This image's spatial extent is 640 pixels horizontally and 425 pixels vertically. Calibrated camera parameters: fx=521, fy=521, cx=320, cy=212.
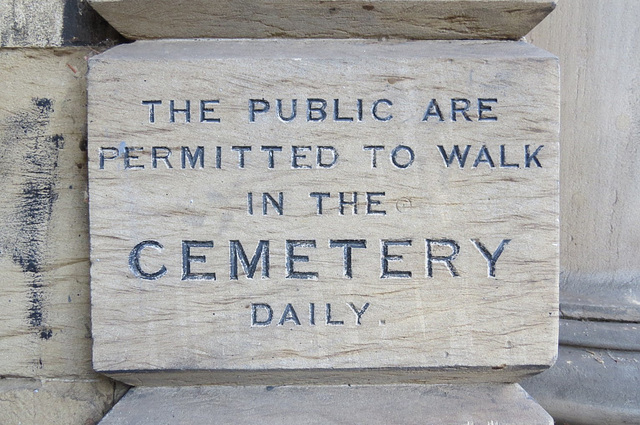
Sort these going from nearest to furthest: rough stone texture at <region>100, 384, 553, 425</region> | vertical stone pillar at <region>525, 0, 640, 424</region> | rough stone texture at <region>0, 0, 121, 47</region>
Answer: rough stone texture at <region>100, 384, 553, 425</region>, rough stone texture at <region>0, 0, 121, 47</region>, vertical stone pillar at <region>525, 0, 640, 424</region>

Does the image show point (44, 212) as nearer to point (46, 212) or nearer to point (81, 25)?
point (46, 212)

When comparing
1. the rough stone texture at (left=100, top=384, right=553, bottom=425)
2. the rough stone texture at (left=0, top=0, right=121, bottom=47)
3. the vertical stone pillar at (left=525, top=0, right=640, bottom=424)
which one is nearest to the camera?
the rough stone texture at (left=100, top=384, right=553, bottom=425)

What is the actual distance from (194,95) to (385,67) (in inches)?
19.4

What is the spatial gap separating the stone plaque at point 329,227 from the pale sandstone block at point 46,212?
0.47 feet

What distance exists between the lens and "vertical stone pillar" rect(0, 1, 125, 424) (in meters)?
1.43

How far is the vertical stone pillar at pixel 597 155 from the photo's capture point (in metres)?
1.60

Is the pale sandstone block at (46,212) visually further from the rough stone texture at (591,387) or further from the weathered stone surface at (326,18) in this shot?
the rough stone texture at (591,387)

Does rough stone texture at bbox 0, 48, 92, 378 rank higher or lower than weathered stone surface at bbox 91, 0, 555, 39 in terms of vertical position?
lower

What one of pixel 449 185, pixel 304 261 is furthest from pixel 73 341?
pixel 449 185

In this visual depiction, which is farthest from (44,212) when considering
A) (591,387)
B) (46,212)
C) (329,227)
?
(591,387)

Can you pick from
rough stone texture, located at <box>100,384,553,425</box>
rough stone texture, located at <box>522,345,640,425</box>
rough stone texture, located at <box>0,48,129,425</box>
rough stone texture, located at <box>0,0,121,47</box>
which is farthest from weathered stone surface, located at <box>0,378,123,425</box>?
rough stone texture, located at <box>522,345,640,425</box>

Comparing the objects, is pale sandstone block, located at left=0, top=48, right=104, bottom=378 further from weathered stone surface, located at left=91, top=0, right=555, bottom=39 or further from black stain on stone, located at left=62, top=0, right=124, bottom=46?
weathered stone surface, located at left=91, top=0, right=555, bottom=39

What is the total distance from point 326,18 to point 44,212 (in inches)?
36.7

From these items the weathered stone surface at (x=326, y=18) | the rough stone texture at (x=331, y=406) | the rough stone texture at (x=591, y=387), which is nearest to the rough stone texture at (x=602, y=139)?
the rough stone texture at (x=591, y=387)
